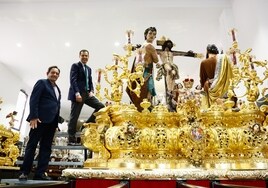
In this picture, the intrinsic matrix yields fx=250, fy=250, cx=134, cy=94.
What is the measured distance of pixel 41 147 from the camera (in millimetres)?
2367

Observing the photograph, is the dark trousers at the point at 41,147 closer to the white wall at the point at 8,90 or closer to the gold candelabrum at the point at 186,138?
the gold candelabrum at the point at 186,138

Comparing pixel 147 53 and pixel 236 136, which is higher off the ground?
pixel 147 53

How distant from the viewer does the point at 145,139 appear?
207cm

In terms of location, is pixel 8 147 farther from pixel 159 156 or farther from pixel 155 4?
pixel 155 4

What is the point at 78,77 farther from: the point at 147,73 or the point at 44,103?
the point at 147,73

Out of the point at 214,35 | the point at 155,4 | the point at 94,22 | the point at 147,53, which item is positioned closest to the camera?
the point at 147,53

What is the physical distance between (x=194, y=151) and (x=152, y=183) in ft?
1.51

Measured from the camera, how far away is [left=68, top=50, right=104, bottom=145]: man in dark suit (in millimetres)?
2904

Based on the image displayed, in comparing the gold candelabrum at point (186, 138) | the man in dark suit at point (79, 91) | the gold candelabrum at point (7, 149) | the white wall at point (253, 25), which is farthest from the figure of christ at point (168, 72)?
the gold candelabrum at point (7, 149)

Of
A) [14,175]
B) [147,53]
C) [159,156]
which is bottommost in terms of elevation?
[14,175]

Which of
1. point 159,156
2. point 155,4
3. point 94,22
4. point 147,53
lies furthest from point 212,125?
point 94,22

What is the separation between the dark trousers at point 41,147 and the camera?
2189 millimetres

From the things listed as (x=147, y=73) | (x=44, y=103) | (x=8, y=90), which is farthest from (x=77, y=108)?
(x=8, y=90)

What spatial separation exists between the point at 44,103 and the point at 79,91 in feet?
2.08
